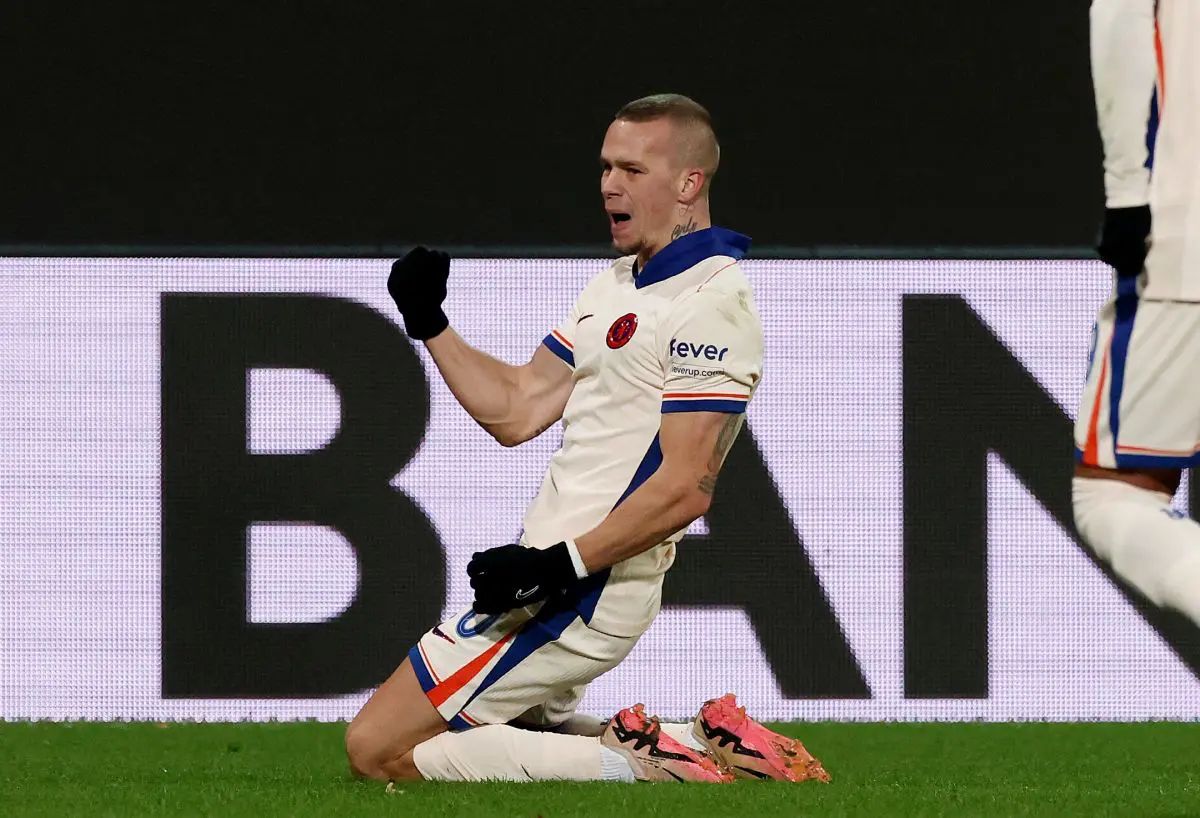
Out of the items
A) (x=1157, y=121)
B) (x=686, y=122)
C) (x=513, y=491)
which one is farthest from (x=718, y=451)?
(x=513, y=491)

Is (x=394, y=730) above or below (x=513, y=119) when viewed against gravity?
below

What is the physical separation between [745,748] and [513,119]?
2732mm

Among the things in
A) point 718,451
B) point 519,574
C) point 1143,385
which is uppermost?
point 1143,385

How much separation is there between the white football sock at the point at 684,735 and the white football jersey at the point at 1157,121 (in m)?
1.43

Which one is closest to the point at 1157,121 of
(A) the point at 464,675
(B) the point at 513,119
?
(A) the point at 464,675

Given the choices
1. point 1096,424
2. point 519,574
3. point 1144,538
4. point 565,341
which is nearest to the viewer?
point 1144,538

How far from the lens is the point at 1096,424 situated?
11.0 ft

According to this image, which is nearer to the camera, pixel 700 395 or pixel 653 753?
pixel 700 395

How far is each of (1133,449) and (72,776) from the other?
2.42m

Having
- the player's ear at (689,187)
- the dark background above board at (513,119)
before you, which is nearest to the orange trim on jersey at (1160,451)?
the player's ear at (689,187)

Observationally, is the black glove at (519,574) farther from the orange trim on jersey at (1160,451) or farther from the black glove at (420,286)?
the orange trim on jersey at (1160,451)

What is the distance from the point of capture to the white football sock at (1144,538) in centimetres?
317

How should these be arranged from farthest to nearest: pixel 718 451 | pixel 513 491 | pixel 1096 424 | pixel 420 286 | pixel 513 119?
pixel 513 119
pixel 513 491
pixel 420 286
pixel 718 451
pixel 1096 424

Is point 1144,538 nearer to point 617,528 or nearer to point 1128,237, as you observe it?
point 1128,237
